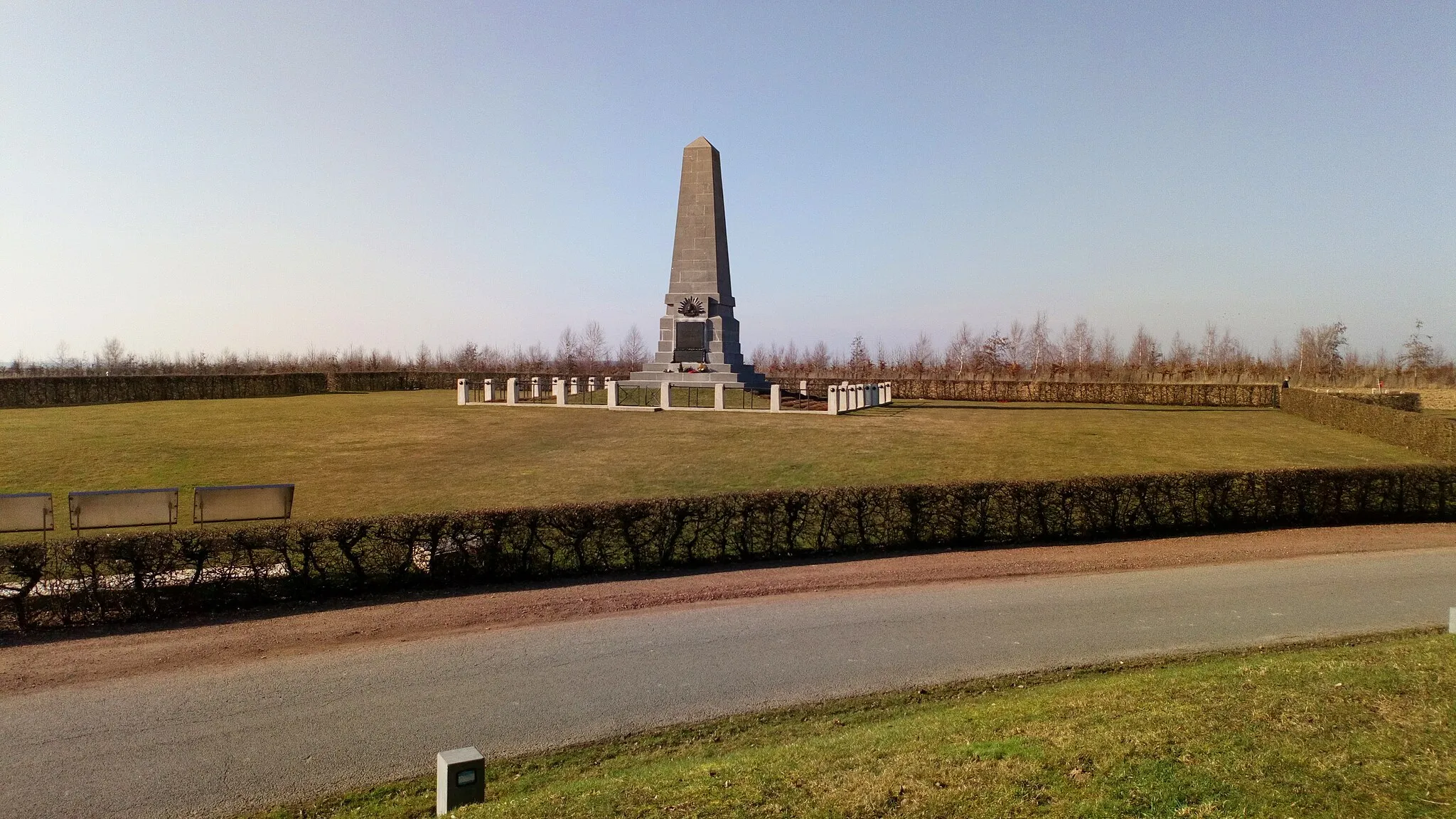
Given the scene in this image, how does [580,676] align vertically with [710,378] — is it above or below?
below

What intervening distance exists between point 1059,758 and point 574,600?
222 inches

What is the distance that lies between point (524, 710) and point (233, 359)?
74.0 metres

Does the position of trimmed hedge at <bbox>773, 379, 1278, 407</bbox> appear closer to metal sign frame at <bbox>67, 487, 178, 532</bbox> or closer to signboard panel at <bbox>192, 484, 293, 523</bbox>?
signboard panel at <bbox>192, 484, 293, 523</bbox>

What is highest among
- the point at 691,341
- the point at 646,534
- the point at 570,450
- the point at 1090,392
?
the point at 691,341

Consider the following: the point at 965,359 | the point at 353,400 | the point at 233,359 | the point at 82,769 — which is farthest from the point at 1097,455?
the point at 233,359

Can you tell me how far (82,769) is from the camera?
5.11m

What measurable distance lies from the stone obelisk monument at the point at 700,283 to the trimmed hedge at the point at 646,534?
946 inches

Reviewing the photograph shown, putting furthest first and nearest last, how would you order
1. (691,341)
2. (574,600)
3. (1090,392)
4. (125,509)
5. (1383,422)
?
(1090,392) < (691,341) < (1383,422) < (125,509) < (574,600)

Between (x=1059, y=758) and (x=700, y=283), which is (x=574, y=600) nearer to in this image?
(x=1059, y=758)

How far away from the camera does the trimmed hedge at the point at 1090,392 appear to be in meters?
41.5

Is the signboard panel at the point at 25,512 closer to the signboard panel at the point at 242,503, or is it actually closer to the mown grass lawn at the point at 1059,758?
the signboard panel at the point at 242,503

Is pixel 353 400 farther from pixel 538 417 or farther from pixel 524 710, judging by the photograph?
pixel 524 710

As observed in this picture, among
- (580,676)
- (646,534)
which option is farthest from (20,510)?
(580,676)

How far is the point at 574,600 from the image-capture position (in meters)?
8.92
